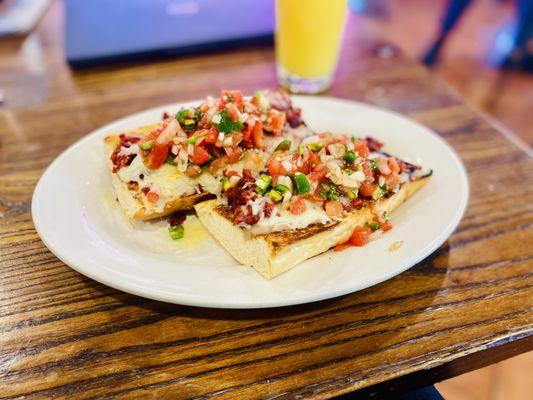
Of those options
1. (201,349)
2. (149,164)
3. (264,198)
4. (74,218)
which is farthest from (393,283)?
(74,218)

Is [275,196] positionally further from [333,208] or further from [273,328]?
[273,328]

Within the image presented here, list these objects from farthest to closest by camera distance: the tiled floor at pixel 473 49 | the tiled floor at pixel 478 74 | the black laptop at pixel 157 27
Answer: the tiled floor at pixel 473 49 < the black laptop at pixel 157 27 < the tiled floor at pixel 478 74

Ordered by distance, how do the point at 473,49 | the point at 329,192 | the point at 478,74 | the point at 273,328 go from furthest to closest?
the point at 473,49, the point at 478,74, the point at 329,192, the point at 273,328

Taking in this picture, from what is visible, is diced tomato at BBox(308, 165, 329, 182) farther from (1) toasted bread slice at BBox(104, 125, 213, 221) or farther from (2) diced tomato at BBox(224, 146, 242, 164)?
(1) toasted bread slice at BBox(104, 125, 213, 221)

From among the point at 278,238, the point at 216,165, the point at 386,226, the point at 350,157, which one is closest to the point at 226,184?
the point at 216,165

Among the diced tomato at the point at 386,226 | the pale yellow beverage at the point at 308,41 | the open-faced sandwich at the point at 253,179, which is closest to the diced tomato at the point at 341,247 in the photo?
the open-faced sandwich at the point at 253,179

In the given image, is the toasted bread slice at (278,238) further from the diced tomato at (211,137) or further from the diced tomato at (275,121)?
the diced tomato at (275,121)

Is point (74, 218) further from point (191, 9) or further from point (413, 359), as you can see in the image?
point (191, 9)
